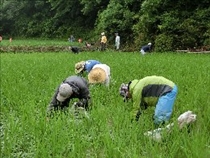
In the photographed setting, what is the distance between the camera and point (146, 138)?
381 cm

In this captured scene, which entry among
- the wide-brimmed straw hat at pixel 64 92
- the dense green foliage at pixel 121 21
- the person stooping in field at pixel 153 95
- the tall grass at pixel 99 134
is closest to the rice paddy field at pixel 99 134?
the tall grass at pixel 99 134

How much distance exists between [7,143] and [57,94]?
1246 millimetres

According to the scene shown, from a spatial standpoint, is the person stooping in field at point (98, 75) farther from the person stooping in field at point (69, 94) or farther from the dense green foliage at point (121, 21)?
the dense green foliage at point (121, 21)

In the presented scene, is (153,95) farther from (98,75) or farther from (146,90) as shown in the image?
(98,75)

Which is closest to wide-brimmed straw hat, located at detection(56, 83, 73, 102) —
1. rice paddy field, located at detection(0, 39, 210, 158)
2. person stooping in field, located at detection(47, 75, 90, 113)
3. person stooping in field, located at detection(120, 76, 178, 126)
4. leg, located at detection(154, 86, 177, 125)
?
person stooping in field, located at detection(47, 75, 90, 113)

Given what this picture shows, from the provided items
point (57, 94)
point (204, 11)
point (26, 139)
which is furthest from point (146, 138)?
point (204, 11)

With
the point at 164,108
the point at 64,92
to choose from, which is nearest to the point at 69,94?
the point at 64,92

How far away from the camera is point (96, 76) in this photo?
6516 mm

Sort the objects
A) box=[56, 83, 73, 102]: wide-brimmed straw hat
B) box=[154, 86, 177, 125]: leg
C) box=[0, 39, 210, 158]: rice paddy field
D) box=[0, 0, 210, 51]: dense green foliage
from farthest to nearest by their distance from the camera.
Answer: box=[0, 0, 210, 51]: dense green foliage < box=[56, 83, 73, 102]: wide-brimmed straw hat < box=[154, 86, 177, 125]: leg < box=[0, 39, 210, 158]: rice paddy field

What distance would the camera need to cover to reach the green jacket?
176 inches

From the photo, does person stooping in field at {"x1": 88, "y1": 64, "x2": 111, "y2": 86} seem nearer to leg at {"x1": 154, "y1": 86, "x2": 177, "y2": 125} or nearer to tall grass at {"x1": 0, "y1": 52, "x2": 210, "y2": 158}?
tall grass at {"x1": 0, "y1": 52, "x2": 210, "y2": 158}

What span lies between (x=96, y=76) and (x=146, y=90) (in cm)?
204

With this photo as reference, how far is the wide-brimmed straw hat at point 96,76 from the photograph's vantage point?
6.51 m

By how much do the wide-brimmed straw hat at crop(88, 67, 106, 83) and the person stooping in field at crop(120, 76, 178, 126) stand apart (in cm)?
191
